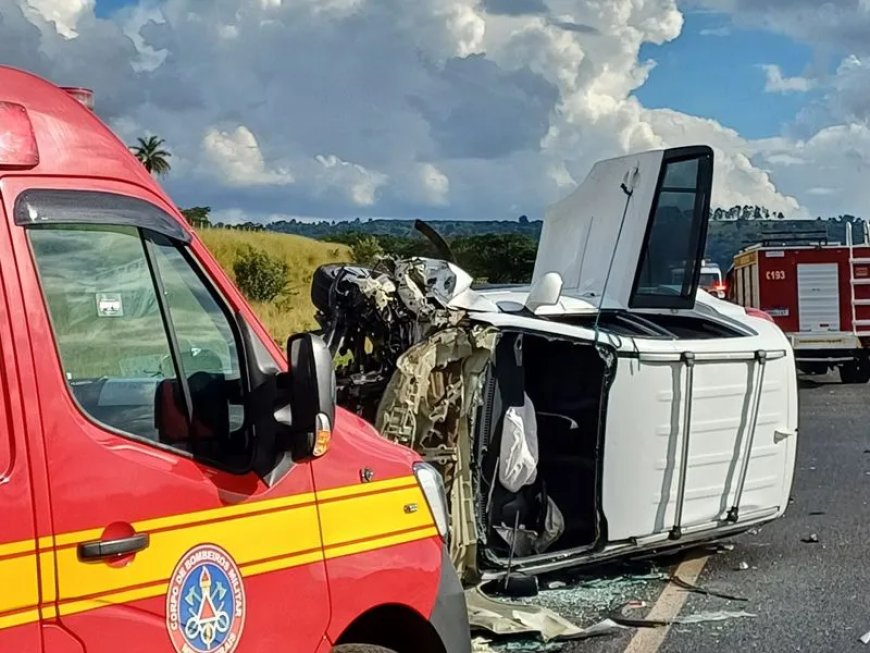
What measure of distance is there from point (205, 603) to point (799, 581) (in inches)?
204

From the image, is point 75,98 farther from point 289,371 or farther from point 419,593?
point 419,593

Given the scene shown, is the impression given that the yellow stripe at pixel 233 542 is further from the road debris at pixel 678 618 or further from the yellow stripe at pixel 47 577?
the road debris at pixel 678 618

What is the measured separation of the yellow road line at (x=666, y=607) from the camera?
600cm

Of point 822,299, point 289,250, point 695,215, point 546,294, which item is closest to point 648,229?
point 695,215

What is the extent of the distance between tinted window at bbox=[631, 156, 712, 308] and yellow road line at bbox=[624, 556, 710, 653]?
5.64 feet

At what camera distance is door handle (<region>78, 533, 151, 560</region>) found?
2.76 meters

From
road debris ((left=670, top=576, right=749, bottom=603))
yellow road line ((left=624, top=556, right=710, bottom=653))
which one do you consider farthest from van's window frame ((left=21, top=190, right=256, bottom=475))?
road debris ((left=670, top=576, right=749, bottom=603))

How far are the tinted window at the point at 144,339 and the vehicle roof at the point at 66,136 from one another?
0.50 ft

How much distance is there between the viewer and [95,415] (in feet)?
9.58

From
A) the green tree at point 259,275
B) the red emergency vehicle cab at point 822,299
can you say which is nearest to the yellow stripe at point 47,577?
the red emergency vehicle cab at point 822,299

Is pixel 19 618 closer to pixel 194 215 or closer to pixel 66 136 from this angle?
pixel 66 136

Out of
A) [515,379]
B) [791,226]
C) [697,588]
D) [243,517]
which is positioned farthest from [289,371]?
[791,226]

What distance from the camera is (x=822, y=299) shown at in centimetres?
2139

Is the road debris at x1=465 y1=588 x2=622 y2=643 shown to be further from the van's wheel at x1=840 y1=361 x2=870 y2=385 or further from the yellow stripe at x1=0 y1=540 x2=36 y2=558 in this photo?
the van's wheel at x1=840 y1=361 x2=870 y2=385
